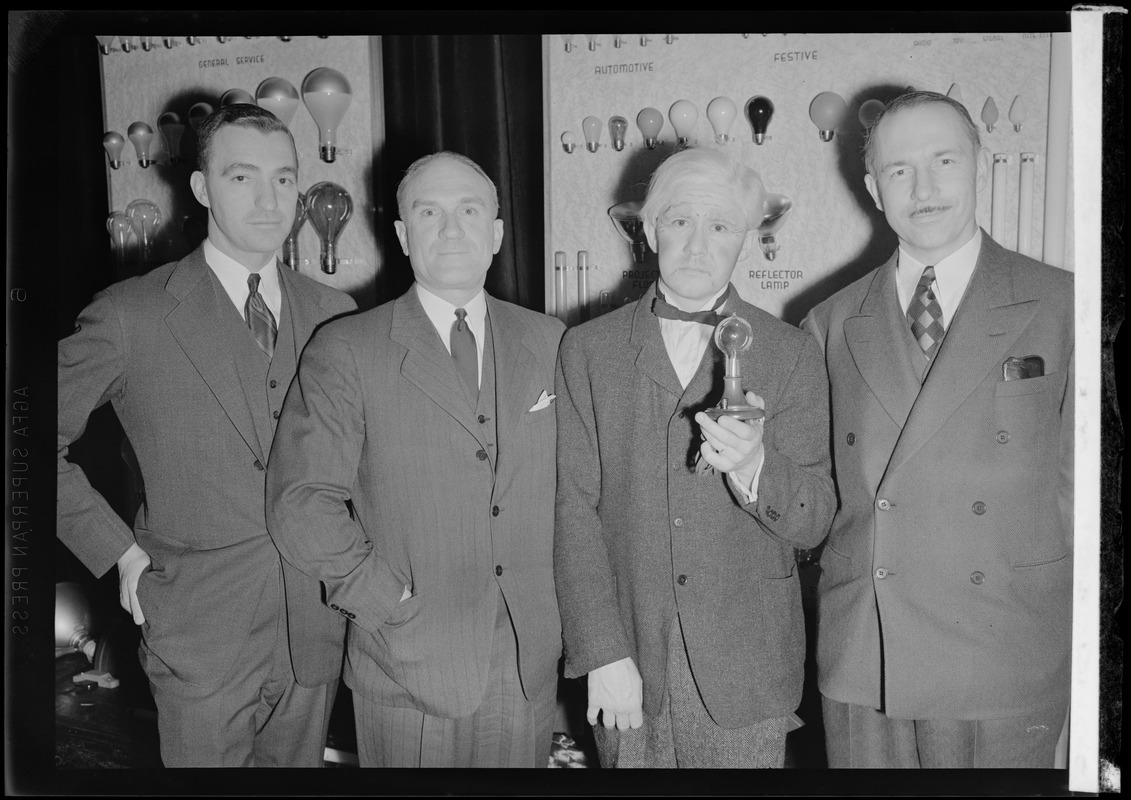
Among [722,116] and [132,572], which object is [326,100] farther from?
[132,572]

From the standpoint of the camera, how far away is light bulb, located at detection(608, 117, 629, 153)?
2927 mm

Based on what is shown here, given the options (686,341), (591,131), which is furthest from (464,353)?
(591,131)

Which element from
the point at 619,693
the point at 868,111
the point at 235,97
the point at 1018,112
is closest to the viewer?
the point at 619,693

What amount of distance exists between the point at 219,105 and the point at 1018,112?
2558 mm

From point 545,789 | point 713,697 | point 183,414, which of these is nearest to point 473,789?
point 545,789

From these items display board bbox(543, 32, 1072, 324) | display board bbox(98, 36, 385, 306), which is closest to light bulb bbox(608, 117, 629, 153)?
display board bbox(543, 32, 1072, 324)

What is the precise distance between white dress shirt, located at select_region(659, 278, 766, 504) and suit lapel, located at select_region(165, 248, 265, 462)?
3.92 feet

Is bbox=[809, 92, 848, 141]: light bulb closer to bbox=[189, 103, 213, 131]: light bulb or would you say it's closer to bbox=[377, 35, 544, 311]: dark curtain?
bbox=[377, 35, 544, 311]: dark curtain

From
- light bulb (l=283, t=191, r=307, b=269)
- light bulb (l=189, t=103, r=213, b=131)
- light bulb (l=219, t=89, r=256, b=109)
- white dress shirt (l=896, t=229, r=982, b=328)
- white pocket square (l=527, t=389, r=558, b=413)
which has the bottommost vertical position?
white pocket square (l=527, t=389, r=558, b=413)

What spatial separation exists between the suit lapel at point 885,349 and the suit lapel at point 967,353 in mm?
43

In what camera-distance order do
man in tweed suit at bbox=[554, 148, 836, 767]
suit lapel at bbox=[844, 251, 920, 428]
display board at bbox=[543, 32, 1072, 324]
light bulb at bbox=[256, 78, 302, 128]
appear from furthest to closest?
light bulb at bbox=[256, 78, 302, 128] → display board at bbox=[543, 32, 1072, 324] → suit lapel at bbox=[844, 251, 920, 428] → man in tweed suit at bbox=[554, 148, 836, 767]

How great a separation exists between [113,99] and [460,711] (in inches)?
89.5

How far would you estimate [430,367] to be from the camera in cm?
233

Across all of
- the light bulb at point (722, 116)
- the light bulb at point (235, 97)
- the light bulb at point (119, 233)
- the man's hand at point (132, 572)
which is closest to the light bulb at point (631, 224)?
the light bulb at point (722, 116)
